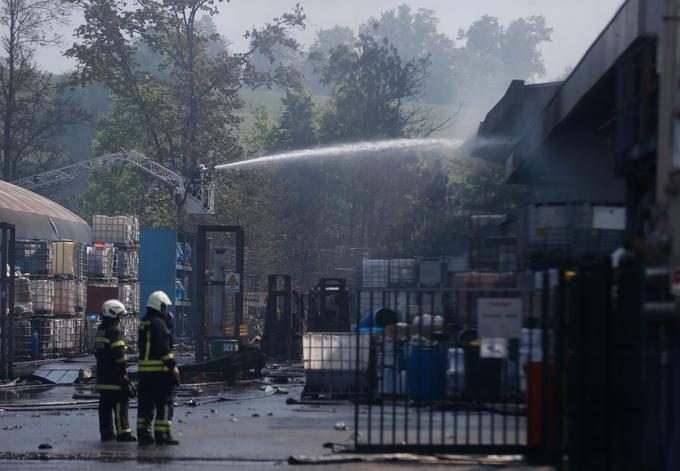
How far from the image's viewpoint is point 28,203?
138 ft

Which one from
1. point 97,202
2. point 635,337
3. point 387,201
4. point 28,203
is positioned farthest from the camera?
point 97,202

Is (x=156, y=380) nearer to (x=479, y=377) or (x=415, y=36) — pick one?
(x=479, y=377)

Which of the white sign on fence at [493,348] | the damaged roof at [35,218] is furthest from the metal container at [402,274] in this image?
the white sign on fence at [493,348]

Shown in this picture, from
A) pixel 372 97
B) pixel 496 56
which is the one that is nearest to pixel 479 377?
pixel 372 97

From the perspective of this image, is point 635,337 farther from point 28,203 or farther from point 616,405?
point 28,203

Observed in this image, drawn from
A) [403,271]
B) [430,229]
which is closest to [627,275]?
[403,271]

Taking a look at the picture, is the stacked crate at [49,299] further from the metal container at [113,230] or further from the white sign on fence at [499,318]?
the white sign on fence at [499,318]

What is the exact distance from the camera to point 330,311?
3303cm

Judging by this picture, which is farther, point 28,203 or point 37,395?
point 28,203

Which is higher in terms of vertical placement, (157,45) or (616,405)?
(157,45)

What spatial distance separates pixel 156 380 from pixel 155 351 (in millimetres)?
330

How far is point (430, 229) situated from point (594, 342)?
48338 millimetres

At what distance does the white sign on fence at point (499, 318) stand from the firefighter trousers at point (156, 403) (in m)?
3.99

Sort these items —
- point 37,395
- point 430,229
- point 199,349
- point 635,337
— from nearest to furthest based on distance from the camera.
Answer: point 635,337 → point 37,395 → point 199,349 → point 430,229
